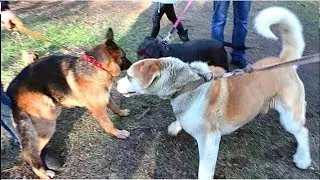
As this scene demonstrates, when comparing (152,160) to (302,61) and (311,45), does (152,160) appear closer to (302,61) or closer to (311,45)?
(302,61)

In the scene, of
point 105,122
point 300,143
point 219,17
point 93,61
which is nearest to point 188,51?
point 219,17

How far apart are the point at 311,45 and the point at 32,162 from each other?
6.20m

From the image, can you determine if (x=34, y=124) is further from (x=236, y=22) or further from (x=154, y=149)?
(x=236, y=22)

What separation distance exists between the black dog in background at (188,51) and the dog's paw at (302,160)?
1.54 meters

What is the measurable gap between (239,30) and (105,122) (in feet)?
8.83

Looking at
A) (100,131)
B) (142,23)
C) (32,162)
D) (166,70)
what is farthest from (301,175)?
(142,23)

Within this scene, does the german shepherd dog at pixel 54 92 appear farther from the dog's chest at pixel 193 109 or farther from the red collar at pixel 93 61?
the dog's chest at pixel 193 109

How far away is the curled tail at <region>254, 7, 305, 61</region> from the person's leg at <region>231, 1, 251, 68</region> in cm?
150

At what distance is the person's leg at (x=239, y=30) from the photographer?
534 cm

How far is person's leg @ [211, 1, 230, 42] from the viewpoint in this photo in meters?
5.28

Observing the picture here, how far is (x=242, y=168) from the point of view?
396 centimetres

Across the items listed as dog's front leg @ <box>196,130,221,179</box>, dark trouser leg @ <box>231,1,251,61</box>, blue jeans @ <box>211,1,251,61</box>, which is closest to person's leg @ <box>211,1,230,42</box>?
blue jeans @ <box>211,1,251,61</box>

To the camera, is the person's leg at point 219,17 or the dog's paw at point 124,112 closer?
the dog's paw at point 124,112

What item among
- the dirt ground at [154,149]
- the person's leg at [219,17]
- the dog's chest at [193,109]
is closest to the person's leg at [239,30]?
the person's leg at [219,17]
